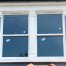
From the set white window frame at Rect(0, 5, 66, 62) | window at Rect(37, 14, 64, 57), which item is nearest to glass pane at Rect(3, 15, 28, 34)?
white window frame at Rect(0, 5, 66, 62)

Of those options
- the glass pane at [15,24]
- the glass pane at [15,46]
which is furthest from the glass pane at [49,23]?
the glass pane at [15,46]

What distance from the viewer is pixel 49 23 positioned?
33.0 ft

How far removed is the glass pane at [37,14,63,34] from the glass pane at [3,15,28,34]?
40 cm

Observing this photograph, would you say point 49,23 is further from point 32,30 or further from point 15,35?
point 15,35

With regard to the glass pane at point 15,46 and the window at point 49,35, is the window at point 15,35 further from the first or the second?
the window at point 49,35

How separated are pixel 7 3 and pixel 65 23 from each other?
1.74m

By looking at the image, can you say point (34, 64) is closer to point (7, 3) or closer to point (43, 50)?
point (43, 50)

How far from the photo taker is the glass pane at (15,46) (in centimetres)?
987

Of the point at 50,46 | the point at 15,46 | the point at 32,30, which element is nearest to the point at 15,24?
the point at 32,30

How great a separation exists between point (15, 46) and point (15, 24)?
64cm

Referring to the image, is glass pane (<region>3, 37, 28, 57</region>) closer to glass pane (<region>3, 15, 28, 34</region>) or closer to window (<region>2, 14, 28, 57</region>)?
window (<region>2, 14, 28, 57</region>)

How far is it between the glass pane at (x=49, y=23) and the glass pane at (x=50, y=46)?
9.0 inches

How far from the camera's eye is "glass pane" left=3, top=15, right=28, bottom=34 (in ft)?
33.0

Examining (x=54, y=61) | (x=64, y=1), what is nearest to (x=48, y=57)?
(x=54, y=61)
